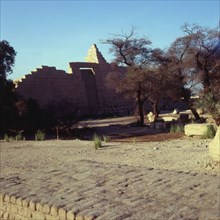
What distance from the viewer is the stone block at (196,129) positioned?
1378 centimetres

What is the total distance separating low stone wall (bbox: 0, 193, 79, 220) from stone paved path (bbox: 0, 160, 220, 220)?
0.28 ft

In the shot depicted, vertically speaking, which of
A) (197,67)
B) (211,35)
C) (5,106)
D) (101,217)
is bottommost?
(101,217)

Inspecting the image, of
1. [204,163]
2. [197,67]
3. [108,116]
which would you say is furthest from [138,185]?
[108,116]

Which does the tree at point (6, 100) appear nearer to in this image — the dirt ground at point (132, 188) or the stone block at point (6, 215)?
the dirt ground at point (132, 188)

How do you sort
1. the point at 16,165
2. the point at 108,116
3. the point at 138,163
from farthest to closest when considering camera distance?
the point at 108,116 < the point at 16,165 < the point at 138,163

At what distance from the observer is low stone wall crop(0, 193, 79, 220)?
482 cm

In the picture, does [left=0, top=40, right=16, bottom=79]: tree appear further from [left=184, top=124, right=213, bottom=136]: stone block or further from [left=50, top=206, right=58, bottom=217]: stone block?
[left=50, top=206, right=58, bottom=217]: stone block

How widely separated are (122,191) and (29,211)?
51.1 inches

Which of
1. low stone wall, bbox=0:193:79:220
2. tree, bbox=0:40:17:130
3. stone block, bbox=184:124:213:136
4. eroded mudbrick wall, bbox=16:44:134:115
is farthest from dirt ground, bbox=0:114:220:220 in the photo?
eroded mudbrick wall, bbox=16:44:134:115

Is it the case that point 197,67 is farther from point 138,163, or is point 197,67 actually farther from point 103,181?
point 103,181

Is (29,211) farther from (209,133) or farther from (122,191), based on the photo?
(209,133)

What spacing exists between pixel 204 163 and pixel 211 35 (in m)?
19.2

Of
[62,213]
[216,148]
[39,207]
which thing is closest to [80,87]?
[216,148]

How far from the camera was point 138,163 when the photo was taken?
28.3 ft
